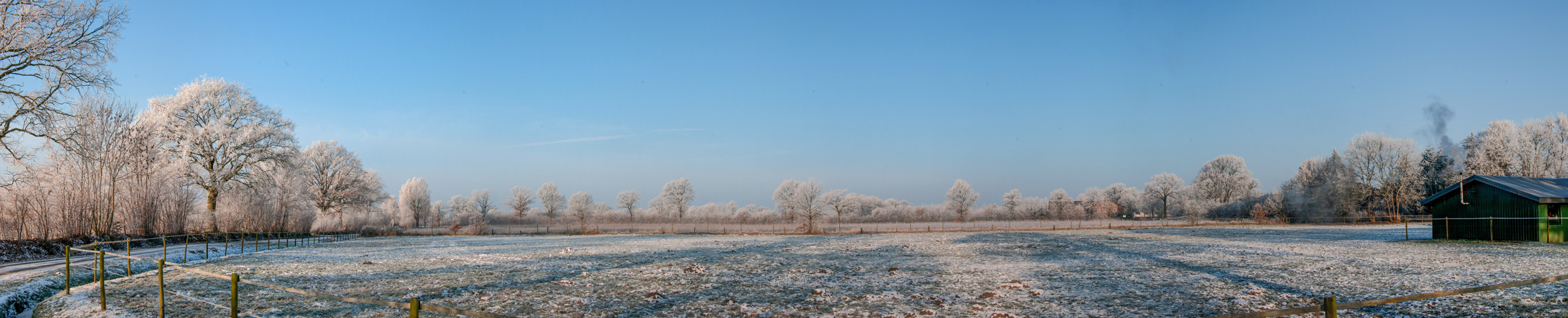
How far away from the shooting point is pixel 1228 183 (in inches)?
3730

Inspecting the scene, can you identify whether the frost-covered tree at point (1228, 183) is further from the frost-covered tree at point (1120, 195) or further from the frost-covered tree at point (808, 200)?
the frost-covered tree at point (808, 200)

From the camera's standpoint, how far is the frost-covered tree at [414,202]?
8731 centimetres

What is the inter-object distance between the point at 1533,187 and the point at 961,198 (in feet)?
235

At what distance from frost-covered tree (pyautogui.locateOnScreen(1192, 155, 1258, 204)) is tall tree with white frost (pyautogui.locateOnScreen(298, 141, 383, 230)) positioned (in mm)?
103036

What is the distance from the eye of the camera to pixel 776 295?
1405 centimetres

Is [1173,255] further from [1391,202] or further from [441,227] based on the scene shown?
[441,227]

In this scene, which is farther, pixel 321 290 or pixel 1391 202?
pixel 1391 202

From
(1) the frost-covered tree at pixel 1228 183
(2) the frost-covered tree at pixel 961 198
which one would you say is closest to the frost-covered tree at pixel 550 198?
(2) the frost-covered tree at pixel 961 198

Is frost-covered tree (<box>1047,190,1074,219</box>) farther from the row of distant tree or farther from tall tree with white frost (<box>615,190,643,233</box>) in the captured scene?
tall tree with white frost (<box>615,190,643,233</box>)

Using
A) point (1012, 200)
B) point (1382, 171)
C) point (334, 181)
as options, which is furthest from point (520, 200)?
point (1382, 171)

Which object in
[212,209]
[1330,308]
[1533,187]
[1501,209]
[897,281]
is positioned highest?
[1533,187]

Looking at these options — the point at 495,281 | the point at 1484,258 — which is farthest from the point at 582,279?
the point at 1484,258

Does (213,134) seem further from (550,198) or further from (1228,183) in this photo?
(1228,183)

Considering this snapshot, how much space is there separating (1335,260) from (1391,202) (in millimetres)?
66648
